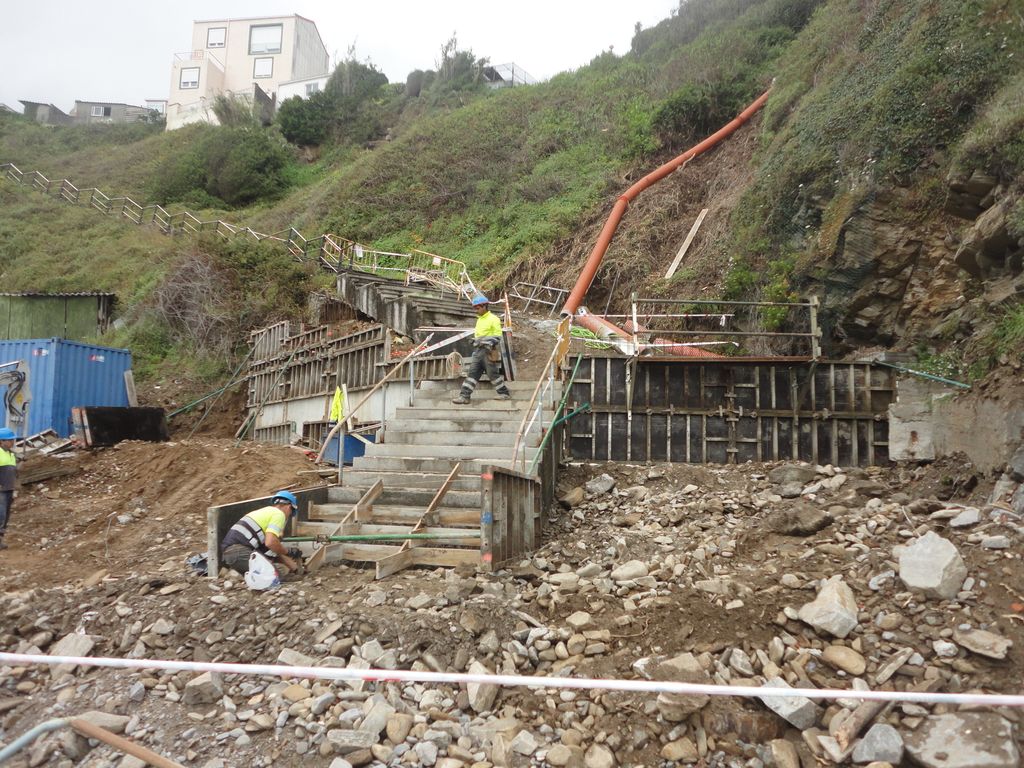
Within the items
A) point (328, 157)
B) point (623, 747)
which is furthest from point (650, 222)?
point (328, 157)

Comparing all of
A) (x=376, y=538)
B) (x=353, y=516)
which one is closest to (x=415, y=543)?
(x=376, y=538)

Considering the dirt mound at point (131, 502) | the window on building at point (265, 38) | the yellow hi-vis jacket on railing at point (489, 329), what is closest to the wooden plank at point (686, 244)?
the yellow hi-vis jacket on railing at point (489, 329)

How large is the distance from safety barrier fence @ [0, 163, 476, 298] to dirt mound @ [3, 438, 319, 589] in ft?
32.5

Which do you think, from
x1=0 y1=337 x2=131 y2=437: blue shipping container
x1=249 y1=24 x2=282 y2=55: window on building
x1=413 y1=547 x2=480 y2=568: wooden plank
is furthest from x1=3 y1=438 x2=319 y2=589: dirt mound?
x1=249 y1=24 x2=282 y2=55: window on building

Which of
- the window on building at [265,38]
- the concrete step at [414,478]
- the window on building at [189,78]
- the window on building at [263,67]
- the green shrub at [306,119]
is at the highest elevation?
the window on building at [265,38]

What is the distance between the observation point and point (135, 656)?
4.76 meters

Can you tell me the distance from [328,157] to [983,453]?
40741 mm

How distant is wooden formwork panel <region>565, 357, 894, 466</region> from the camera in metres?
9.78

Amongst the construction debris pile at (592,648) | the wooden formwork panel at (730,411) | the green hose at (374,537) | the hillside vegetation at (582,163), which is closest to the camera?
the construction debris pile at (592,648)

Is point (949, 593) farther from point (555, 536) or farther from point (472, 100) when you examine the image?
point (472, 100)

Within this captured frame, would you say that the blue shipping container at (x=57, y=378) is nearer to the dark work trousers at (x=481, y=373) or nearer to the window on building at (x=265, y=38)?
the dark work trousers at (x=481, y=373)

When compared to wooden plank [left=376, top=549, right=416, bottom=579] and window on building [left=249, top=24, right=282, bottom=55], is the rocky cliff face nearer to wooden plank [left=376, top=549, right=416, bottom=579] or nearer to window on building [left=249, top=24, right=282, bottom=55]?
wooden plank [left=376, top=549, right=416, bottom=579]

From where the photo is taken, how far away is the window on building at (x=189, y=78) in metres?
48.9

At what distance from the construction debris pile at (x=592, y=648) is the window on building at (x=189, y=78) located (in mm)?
53565
